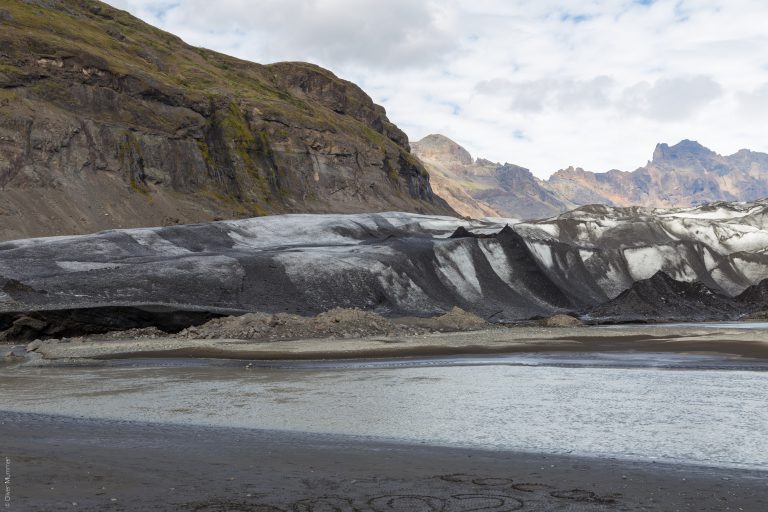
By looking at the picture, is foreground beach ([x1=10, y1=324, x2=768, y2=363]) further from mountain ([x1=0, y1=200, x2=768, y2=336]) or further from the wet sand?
the wet sand

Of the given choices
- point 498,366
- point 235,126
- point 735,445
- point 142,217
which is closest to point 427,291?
point 498,366

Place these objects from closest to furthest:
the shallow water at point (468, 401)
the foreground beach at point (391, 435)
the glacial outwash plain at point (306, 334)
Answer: the foreground beach at point (391, 435) < the glacial outwash plain at point (306, 334) < the shallow water at point (468, 401)

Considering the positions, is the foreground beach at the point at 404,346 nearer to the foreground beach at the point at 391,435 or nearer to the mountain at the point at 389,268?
the foreground beach at the point at 391,435

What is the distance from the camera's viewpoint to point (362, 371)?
21.3 metres

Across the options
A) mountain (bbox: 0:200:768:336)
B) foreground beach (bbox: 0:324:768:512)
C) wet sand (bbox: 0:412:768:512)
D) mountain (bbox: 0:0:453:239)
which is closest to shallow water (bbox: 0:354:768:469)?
foreground beach (bbox: 0:324:768:512)

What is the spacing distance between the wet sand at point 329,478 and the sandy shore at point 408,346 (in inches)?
601

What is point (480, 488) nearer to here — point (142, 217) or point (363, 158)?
point (142, 217)

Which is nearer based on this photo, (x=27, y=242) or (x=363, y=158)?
(x=27, y=242)

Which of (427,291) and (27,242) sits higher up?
(27,242)

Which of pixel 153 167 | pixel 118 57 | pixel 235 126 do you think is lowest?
pixel 153 167

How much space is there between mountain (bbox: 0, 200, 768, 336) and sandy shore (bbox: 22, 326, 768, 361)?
23.7 ft

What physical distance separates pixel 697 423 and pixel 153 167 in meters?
86.9

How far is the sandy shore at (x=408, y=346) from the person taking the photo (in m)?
26.5

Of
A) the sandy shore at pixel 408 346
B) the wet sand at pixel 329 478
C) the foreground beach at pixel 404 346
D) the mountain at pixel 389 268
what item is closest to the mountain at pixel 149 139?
the mountain at pixel 389 268
